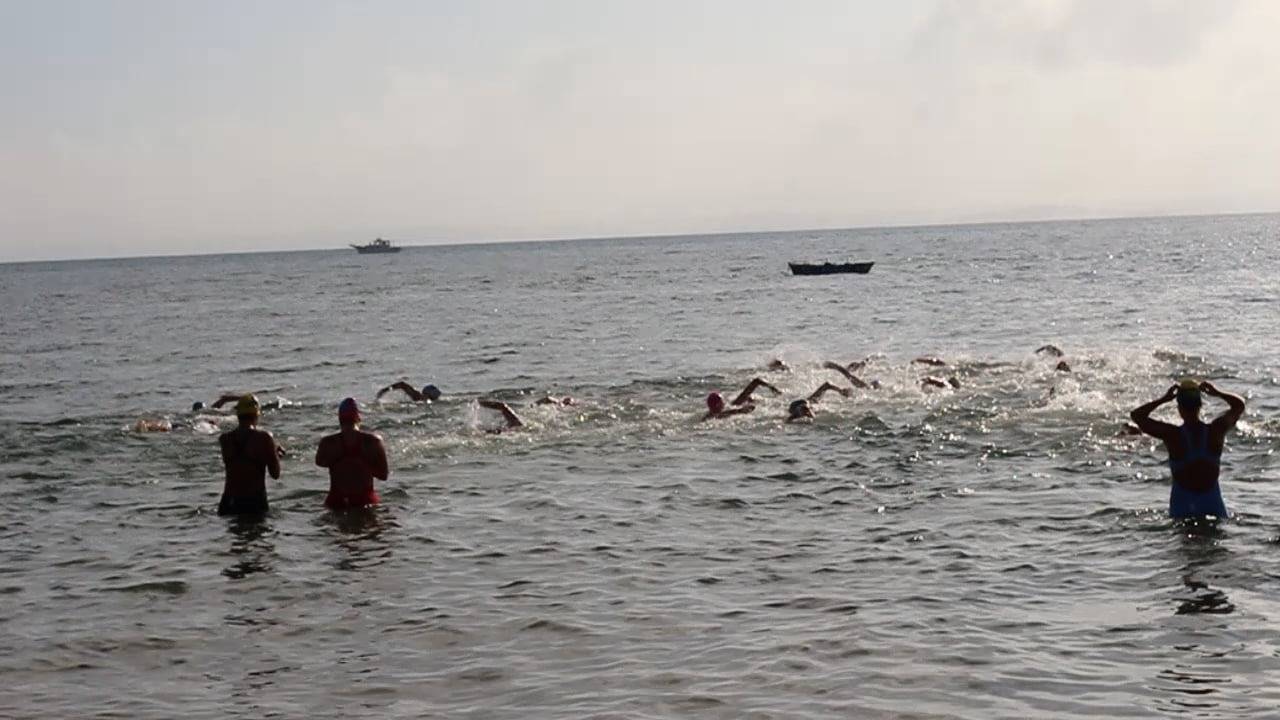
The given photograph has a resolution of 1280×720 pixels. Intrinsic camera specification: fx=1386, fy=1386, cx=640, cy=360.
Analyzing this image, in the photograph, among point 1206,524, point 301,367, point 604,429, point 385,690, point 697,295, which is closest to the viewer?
point 385,690

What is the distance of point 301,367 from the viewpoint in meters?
36.7

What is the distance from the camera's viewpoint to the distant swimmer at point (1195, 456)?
13.0 m

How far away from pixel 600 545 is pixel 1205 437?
5.81 meters

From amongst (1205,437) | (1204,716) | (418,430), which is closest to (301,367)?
(418,430)

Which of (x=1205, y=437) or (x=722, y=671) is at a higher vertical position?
(x=1205, y=437)

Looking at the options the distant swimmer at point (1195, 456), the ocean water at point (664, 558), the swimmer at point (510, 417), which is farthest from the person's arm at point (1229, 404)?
the swimmer at point (510, 417)

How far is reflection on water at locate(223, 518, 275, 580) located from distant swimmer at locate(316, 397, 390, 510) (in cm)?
85

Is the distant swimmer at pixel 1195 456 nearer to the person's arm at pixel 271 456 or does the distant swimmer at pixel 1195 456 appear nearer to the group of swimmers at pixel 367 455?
the group of swimmers at pixel 367 455

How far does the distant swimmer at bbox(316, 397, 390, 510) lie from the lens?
14.9 m

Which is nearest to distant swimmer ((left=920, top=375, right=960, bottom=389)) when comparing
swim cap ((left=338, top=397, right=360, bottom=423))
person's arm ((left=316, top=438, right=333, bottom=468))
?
swim cap ((left=338, top=397, right=360, bottom=423))

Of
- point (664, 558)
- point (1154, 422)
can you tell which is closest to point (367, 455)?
point (664, 558)

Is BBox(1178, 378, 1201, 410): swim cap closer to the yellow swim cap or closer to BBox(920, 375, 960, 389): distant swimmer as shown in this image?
the yellow swim cap

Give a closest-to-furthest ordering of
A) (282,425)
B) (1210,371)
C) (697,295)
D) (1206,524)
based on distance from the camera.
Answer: (1206,524)
(282,425)
(1210,371)
(697,295)

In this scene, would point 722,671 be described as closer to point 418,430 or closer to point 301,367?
point 418,430
